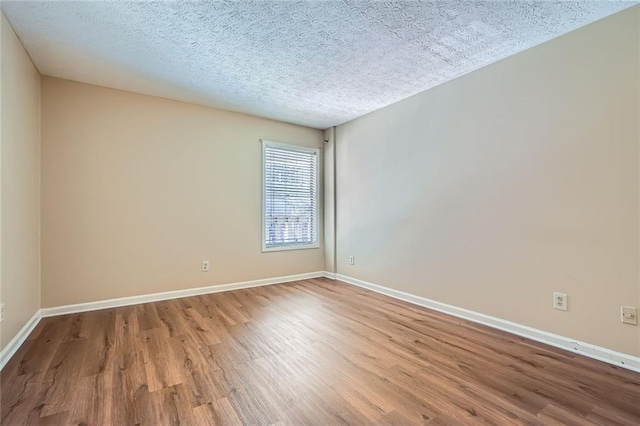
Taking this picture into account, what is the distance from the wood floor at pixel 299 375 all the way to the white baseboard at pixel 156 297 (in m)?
0.17

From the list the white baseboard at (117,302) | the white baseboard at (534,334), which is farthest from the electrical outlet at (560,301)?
the white baseboard at (117,302)

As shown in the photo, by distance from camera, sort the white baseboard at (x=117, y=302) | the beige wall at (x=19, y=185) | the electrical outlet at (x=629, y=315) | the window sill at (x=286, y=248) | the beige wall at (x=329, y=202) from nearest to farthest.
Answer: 1. the electrical outlet at (x=629, y=315)
2. the beige wall at (x=19, y=185)
3. the white baseboard at (x=117, y=302)
4. the window sill at (x=286, y=248)
5. the beige wall at (x=329, y=202)

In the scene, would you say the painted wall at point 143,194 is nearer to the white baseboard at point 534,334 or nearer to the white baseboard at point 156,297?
the white baseboard at point 156,297

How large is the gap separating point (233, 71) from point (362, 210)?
237 centimetres

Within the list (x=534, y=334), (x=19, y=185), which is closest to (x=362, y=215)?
(x=534, y=334)

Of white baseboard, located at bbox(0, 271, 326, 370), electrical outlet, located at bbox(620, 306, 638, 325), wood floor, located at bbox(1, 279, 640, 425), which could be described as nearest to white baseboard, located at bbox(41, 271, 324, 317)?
white baseboard, located at bbox(0, 271, 326, 370)

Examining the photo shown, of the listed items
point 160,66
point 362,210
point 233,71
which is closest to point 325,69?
point 233,71

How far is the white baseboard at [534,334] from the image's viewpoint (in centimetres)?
197

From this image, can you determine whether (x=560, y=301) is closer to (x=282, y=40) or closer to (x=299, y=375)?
(x=299, y=375)

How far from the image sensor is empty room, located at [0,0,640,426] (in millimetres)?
1756

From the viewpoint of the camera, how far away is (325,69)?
2787 mm

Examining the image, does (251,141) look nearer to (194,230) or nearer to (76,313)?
(194,230)

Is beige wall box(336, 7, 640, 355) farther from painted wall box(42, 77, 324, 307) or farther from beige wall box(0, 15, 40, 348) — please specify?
beige wall box(0, 15, 40, 348)

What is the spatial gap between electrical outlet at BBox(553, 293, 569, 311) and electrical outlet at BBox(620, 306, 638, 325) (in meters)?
0.30
